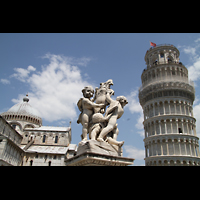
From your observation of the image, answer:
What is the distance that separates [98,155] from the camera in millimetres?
5227

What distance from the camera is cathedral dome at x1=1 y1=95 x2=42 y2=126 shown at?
63.8 meters

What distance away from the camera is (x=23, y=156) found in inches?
1907

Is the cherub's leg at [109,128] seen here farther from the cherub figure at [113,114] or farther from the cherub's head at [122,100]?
the cherub's head at [122,100]

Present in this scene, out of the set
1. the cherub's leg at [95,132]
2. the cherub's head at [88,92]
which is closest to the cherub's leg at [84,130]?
the cherub's leg at [95,132]

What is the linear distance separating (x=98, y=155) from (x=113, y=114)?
1.91 metres

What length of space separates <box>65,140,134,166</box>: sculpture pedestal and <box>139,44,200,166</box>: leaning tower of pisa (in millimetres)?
36821

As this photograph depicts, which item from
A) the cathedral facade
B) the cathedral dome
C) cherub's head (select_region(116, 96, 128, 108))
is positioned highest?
the cathedral dome

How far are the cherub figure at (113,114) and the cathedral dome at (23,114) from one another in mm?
63206

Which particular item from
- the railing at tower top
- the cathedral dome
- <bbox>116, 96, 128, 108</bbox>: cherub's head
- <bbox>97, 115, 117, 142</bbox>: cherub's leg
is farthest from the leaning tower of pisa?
the cathedral dome

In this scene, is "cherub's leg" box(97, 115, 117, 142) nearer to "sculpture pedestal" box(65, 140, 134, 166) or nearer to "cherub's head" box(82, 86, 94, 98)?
"sculpture pedestal" box(65, 140, 134, 166)
